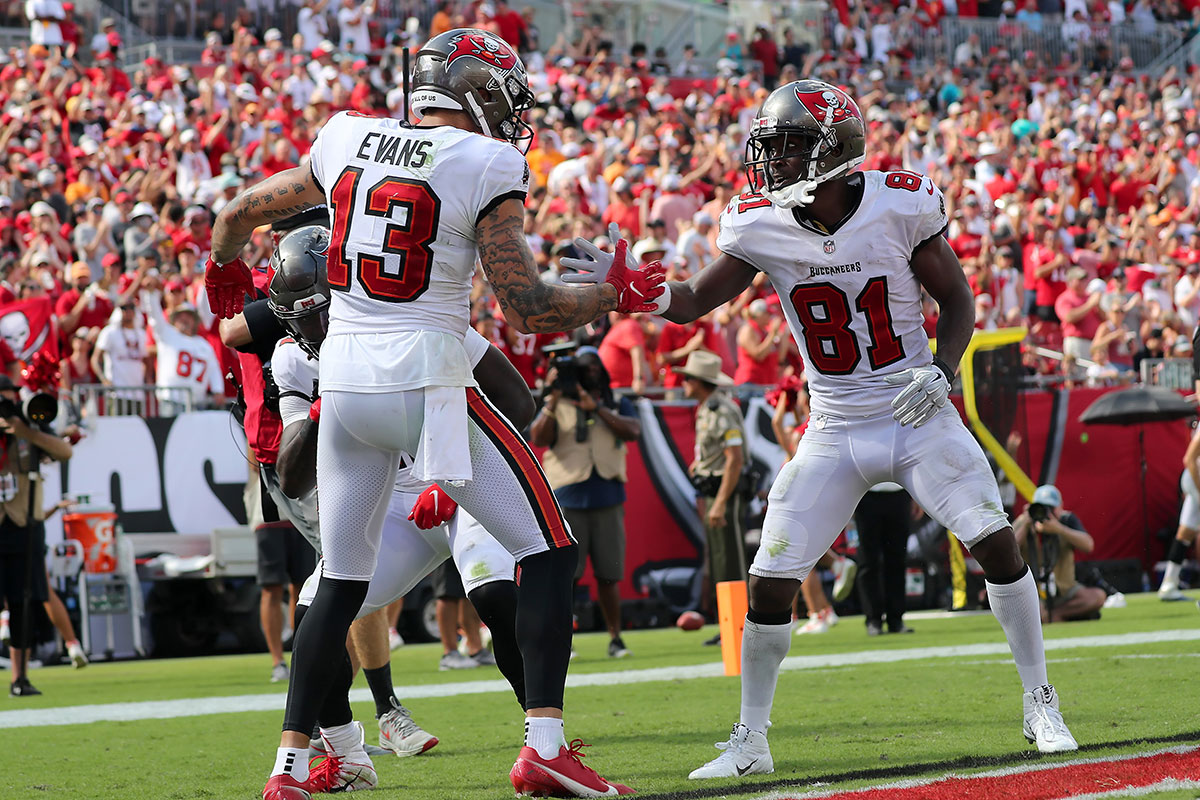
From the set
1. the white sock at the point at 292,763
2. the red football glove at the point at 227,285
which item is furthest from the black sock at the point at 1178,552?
the white sock at the point at 292,763

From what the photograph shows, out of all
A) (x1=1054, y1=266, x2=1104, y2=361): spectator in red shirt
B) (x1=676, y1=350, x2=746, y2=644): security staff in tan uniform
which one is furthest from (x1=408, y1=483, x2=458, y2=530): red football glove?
(x1=1054, y1=266, x2=1104, y2=361): spectator in red shirt

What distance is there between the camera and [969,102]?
2267 cm

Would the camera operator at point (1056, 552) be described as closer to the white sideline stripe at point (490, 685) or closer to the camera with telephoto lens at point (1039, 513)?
the camera with telephoto lens at point (1039, 513)

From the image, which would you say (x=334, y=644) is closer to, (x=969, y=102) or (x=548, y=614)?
(x=548, y=614)

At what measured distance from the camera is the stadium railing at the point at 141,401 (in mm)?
10922

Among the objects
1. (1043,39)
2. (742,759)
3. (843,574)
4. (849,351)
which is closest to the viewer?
(742,759)

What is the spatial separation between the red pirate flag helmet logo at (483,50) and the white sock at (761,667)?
182 cm

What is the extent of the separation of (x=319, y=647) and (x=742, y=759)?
4.44 feet

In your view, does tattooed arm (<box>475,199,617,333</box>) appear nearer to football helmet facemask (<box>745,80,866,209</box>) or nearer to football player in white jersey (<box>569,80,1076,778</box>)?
football player in white jersey (<box>569,80,1076,778</box>)

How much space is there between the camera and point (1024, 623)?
4.77 metres

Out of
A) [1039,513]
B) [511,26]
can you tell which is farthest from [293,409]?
[511,26]

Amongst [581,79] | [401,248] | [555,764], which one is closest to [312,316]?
[401,248]

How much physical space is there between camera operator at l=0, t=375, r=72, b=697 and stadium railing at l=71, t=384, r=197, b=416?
212 cm

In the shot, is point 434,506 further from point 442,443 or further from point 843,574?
point 843,574
